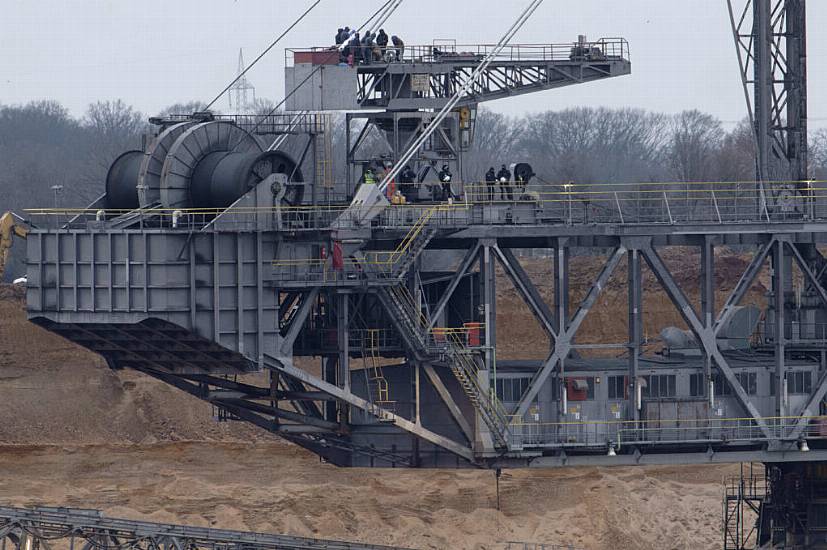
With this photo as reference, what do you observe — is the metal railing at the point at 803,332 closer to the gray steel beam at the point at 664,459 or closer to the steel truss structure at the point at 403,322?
the steel truss structure at the point at 403,322

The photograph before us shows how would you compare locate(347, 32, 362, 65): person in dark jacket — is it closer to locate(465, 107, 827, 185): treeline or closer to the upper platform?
the upper platform

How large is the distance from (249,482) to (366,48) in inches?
1176

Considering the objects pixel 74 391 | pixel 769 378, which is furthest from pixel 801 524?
pixel 74 391

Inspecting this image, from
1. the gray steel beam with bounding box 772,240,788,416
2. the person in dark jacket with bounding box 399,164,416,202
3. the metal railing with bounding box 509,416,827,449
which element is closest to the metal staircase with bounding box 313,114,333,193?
the person in dark jacket with bounding box 399,164,416,202

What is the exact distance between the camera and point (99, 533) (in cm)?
5188

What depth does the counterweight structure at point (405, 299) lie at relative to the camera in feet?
173

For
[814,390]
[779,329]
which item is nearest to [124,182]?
[779,329]

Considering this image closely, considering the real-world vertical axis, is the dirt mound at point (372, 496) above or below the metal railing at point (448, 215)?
below

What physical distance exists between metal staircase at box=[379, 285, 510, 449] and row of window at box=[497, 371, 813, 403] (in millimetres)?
1152

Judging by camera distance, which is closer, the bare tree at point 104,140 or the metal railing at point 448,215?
the metal railing at point 448,215

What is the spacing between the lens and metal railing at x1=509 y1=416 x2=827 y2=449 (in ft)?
183

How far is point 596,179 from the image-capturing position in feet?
437

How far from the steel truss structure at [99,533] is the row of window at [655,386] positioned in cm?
842

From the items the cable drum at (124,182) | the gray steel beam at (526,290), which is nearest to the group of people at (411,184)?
the gray steel beam at (526,290)
